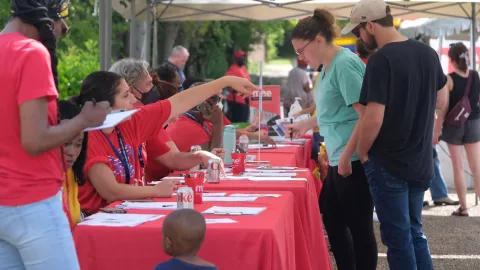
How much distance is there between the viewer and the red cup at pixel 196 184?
4.33 meters

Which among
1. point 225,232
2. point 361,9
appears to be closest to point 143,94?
point 361,9

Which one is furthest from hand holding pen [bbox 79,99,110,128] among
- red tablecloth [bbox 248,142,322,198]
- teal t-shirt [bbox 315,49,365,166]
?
red tablecloth [bbox 248,142,322,198]

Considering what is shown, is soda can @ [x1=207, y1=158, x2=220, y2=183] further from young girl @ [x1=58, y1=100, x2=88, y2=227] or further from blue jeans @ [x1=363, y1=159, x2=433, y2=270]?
young girl @ [x1=58, y1=100, x2=88, y2=227]

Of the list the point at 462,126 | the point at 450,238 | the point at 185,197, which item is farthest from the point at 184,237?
the point at 462,126

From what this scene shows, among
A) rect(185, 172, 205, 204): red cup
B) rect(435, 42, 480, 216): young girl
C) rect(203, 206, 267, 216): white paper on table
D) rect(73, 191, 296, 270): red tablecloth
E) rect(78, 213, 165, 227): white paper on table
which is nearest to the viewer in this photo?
rect(73, 191, 296, 270): red tablecloth

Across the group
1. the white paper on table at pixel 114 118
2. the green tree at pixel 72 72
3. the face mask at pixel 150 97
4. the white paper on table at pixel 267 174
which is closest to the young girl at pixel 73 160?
the white paper on table at pixel 114 118

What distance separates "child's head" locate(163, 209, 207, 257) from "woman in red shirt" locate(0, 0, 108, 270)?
0.45 meters

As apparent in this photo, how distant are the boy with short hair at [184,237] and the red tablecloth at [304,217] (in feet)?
5.11

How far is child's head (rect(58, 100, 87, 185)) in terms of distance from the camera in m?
3.71

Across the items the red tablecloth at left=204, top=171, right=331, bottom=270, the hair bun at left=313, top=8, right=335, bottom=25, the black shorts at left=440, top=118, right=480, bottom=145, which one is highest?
the hair bun at left=313, top=8, right=335, bottom=25

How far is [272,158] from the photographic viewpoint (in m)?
7.21

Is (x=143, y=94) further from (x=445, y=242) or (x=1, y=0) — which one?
(x=1, y=0)

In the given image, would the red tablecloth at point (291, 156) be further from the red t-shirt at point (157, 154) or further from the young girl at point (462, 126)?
the young girl at point (462, 126)

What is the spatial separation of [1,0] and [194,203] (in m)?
9.39
